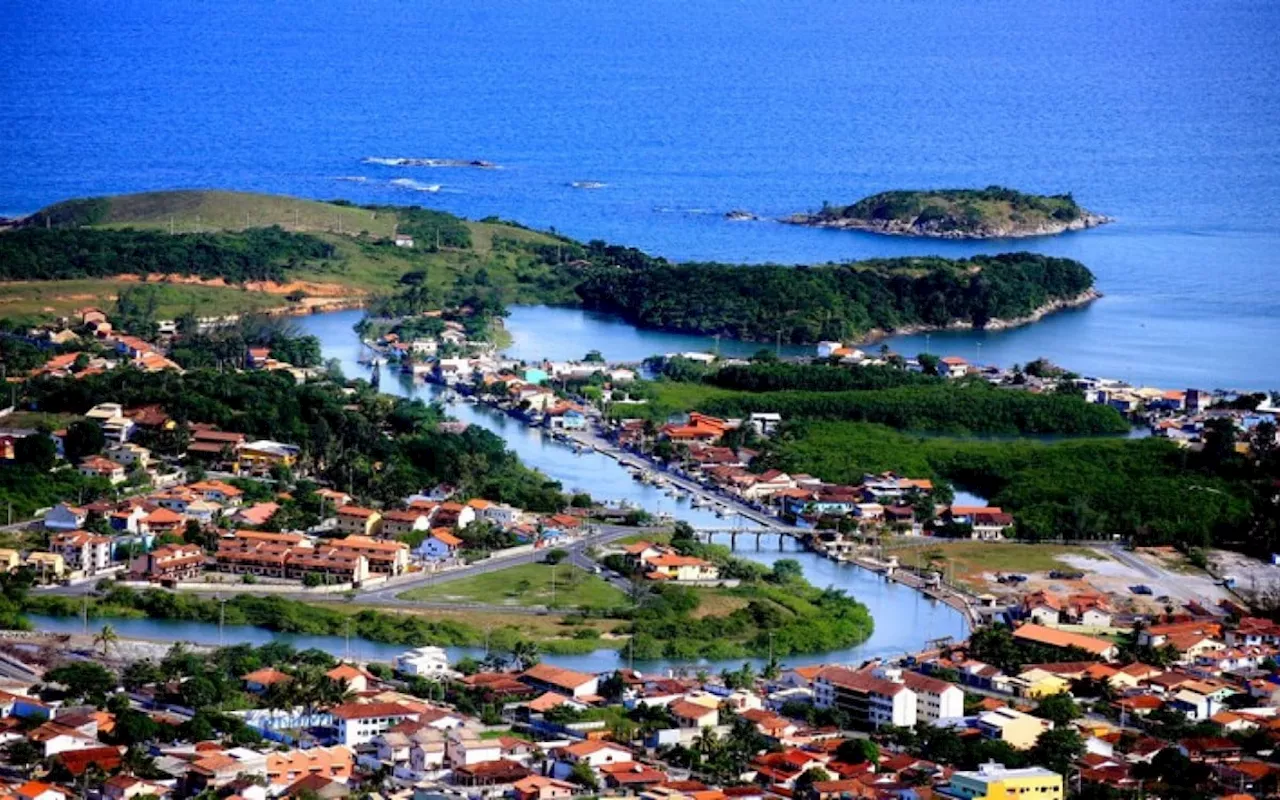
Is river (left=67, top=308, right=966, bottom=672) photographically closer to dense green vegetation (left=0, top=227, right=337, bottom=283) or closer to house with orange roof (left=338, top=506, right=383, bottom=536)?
house with orange roof (left=338, top=506, right=383, bottom=536)

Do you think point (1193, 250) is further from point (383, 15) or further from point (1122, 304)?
point (383, 15)

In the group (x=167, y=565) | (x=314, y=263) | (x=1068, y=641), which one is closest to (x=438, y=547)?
(x=167, y=565)

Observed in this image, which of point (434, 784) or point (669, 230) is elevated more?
point (669, 230)

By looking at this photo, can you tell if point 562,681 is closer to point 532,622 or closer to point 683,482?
point 532,622

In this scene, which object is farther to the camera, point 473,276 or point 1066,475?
point 473,276

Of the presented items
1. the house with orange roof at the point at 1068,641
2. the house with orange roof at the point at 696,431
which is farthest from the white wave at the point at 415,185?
the house with orange roof at the point at 1068,641

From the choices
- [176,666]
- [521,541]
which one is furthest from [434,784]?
[521,541]
